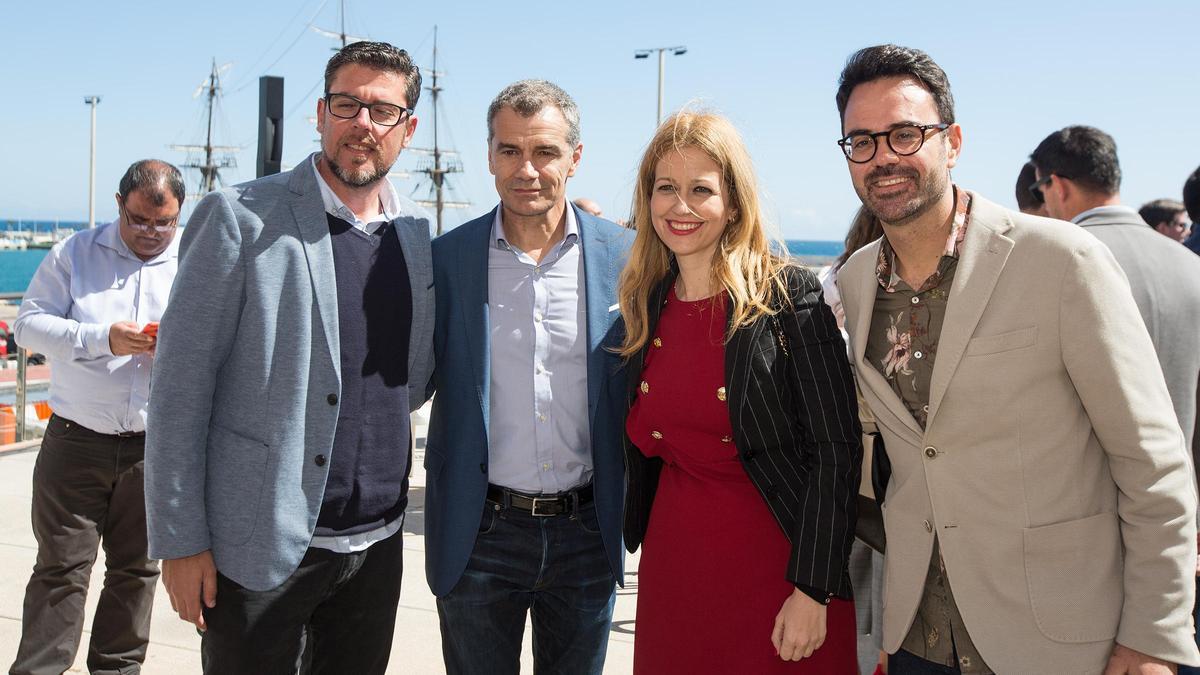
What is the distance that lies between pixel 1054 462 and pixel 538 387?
1.55 m

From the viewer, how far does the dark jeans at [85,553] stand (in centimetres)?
389

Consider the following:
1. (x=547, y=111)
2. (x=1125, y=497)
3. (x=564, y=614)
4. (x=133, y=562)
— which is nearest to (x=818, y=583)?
(x=1125, y=497)

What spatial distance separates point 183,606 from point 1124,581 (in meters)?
2.51

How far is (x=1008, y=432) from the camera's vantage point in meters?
2.14

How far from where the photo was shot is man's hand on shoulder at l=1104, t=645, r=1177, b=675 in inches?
81.0

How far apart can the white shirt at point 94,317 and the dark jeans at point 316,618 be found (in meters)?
1.71

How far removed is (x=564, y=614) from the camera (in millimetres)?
3023

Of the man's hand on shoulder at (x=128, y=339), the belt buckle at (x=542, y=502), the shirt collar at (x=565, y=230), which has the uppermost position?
the shirt collar at (x=565, y=230)

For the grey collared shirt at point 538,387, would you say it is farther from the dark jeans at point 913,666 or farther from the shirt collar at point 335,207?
the dark jeans at point 913,666

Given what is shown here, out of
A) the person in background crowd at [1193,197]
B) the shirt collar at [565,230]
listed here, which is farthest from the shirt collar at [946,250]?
the person in background crowd at [1193,197]

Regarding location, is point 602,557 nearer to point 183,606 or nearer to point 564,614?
point 564,614

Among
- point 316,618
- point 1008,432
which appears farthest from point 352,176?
point 1008,432

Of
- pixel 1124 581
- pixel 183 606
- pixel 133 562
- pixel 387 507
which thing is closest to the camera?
pixel 1124 581

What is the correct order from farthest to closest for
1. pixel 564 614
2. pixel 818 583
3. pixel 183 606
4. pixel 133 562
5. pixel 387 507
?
pixel 133 562 < pixel 564 614 < pixel 387 507 < pixel 183 606 < pixel 818 583
